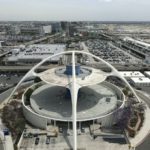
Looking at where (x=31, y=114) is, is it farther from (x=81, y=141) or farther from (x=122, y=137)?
(x=122, y=137)

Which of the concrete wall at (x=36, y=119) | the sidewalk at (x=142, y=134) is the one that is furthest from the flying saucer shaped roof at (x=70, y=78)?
the sidewalk at (x=142, y=134)

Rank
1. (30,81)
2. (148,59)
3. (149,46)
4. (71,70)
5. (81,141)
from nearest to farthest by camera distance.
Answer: (81,141), (71,70), (30,81), (148,59), (149,46)

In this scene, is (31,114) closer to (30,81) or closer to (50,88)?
(50,88)

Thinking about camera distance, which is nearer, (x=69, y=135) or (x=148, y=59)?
(x=69, y=135)

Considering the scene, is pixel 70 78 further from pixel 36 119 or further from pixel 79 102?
pixel 36 119

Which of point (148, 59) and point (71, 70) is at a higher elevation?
point (71, 70)

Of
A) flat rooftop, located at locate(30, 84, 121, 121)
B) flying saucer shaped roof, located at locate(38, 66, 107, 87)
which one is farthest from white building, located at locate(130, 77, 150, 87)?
flying saucer shaped roof, located at locate(38, 66, 107, 87)

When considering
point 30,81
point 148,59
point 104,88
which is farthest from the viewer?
point 148,59

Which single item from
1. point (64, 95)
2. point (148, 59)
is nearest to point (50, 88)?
point (64, 95)
